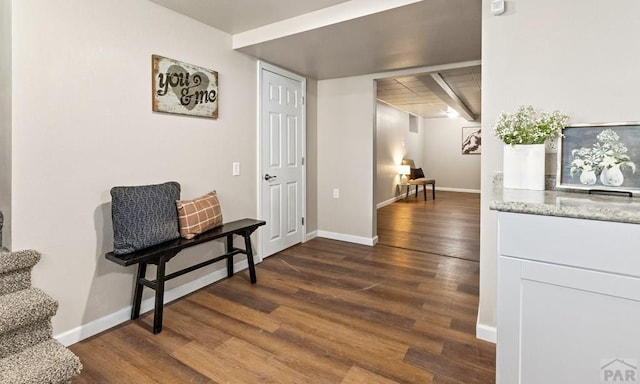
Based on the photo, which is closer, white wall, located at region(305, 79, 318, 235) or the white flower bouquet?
the white flower bouquet

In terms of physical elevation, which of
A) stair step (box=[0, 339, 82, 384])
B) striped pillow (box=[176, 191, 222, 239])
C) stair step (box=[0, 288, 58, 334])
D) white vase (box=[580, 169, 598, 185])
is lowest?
stair step (box=[0, 339, 82, 384])

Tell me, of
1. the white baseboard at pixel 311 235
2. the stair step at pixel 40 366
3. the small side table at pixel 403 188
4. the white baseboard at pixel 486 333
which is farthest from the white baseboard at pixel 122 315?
the small side table at pixel 403 188

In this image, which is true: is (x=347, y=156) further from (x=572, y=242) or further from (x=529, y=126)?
(x=572, y=242)

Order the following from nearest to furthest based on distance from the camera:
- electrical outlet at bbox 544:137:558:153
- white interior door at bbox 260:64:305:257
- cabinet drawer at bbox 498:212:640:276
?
cabinet drawer at bbox 498:212:640:276
electrical outlet at bbox 544:137:558:153
white interior door at bbox 260:64:305:257

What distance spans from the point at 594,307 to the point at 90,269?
2589mm

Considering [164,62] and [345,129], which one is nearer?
[164,62]

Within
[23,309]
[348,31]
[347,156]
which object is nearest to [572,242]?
[348,31]

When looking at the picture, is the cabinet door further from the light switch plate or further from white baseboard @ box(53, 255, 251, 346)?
white baseboard @ box(53, 255, 251, 346)

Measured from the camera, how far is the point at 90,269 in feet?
6.65

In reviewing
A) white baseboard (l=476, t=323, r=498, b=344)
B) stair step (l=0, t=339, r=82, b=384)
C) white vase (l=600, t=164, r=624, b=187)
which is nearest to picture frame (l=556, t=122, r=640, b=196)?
white vase (l=600, t=164, r=624, b=187)

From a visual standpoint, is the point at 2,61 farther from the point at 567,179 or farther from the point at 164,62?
the point at 567,179

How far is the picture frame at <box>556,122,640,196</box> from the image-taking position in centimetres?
145

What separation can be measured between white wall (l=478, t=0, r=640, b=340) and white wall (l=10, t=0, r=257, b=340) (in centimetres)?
220

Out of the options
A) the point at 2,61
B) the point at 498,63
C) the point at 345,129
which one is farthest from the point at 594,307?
the point at 345,129
